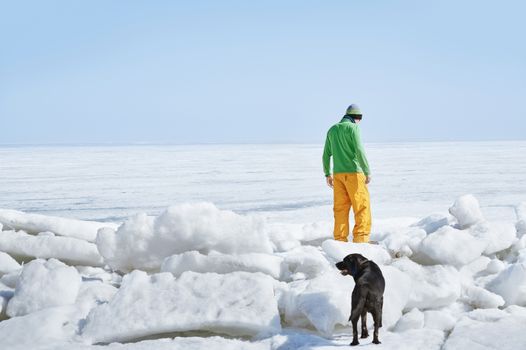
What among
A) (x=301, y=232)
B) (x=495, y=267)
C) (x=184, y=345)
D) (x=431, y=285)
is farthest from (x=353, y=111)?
(x=184, y=345)

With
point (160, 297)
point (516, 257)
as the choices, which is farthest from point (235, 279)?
point (516, 257)

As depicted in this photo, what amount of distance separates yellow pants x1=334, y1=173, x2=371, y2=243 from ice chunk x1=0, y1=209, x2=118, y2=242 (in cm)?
252

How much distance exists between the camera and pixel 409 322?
376 centimetres

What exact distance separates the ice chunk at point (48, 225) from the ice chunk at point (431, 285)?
314 cm

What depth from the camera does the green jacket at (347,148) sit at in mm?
5969

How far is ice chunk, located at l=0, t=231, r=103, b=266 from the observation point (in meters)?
5.22

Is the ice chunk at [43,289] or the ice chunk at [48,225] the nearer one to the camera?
the ice chunk at [43,289]

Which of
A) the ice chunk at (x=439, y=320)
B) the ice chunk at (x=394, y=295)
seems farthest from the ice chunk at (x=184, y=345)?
the ice chunk at (x=439, y=320)

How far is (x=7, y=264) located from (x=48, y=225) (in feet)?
2.87

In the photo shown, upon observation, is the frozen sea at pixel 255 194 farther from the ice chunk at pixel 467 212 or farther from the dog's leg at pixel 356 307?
the dog's leg at pixel 356 307

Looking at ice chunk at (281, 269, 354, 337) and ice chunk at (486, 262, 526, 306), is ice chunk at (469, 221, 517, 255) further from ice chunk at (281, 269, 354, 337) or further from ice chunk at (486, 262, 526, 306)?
ice chunk at (281, 269, 354, 337)

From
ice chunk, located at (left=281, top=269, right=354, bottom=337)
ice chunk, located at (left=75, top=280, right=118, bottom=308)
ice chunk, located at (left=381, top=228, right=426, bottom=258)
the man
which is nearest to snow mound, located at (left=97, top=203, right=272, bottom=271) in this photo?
ice chunk, located at (left=75, top=280, right=118, bottom=308)

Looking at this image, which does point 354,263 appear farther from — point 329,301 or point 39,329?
point 39,329

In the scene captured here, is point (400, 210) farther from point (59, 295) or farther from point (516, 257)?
point (59, 295)
